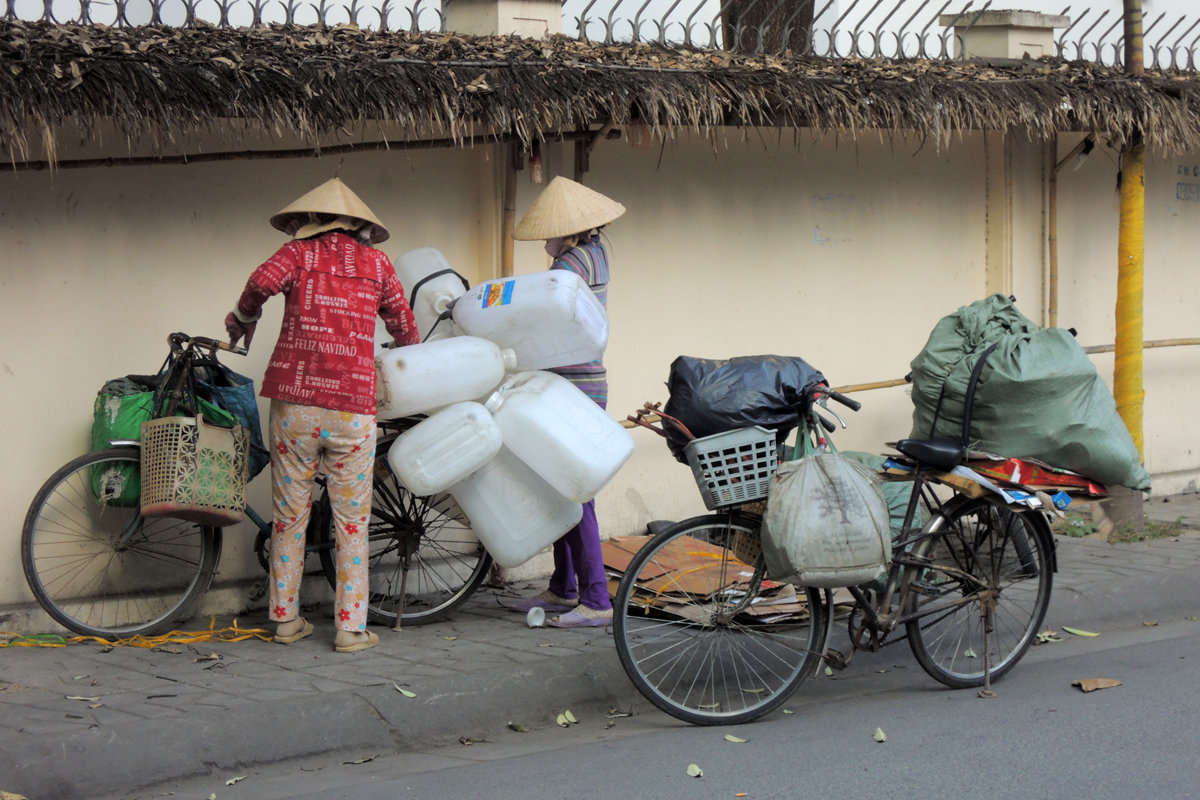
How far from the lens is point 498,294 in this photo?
525 centimetres

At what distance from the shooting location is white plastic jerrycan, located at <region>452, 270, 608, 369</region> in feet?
16.8

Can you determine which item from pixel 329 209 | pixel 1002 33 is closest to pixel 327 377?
pixel 329 209

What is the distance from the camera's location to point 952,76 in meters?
7.34

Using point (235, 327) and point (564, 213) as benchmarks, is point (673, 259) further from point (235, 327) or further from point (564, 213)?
point (235, 327)

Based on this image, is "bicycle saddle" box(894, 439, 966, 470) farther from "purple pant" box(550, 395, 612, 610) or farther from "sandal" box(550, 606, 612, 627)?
"sandal" box(550, 606, 612, 627)

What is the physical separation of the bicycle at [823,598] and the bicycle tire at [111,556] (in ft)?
6.97

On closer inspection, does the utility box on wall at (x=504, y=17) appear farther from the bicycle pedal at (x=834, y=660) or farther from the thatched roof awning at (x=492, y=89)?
the bicycle pedal at (x=834, y=660)

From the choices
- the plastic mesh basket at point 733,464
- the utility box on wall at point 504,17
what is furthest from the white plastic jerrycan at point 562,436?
the utility box on wall at point 504,17

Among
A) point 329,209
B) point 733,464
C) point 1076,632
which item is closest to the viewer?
point 733,464

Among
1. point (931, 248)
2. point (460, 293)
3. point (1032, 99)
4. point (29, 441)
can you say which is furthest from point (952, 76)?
point (29, 441)

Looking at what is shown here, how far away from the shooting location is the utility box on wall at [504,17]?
6.92 m

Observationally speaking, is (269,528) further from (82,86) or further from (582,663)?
(82,86)

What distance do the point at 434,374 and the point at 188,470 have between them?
1.08 m

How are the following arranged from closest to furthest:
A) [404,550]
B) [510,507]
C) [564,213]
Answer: [510,507]
[564,213]
[404,550]
